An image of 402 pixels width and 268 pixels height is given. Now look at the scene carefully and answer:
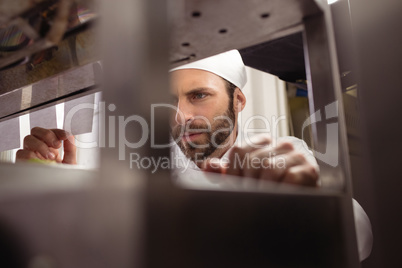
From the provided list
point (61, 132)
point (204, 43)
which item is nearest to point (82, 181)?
point (204, 43)

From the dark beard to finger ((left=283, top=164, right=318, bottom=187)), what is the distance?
1.04m

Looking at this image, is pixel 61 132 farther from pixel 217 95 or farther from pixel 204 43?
pixel 217 95

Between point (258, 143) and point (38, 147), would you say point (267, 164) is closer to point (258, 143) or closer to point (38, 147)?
point (258, 143)

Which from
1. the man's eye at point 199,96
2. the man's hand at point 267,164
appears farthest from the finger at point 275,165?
the man's eye at point 199,96

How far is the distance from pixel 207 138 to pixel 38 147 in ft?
2.76

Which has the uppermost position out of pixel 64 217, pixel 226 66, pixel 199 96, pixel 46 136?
pixel 226 66

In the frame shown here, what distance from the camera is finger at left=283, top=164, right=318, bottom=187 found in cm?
32

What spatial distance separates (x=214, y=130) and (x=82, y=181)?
129 cm

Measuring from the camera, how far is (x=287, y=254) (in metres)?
0.29

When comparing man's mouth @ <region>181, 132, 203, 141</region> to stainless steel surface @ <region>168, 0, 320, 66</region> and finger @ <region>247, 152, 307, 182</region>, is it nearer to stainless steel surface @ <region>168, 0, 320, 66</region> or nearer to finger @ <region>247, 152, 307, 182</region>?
stainless steel surface @ <region>168, 0, 320, 66</region>

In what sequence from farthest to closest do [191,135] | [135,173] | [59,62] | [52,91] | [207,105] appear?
[207,105], [191,135], [52,91], [59,62], [135,173]

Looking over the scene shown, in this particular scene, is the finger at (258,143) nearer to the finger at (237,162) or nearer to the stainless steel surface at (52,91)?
the finger at (237,162)

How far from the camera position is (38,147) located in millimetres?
662

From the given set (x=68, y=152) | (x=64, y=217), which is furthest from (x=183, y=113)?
(x=64, y=217)
